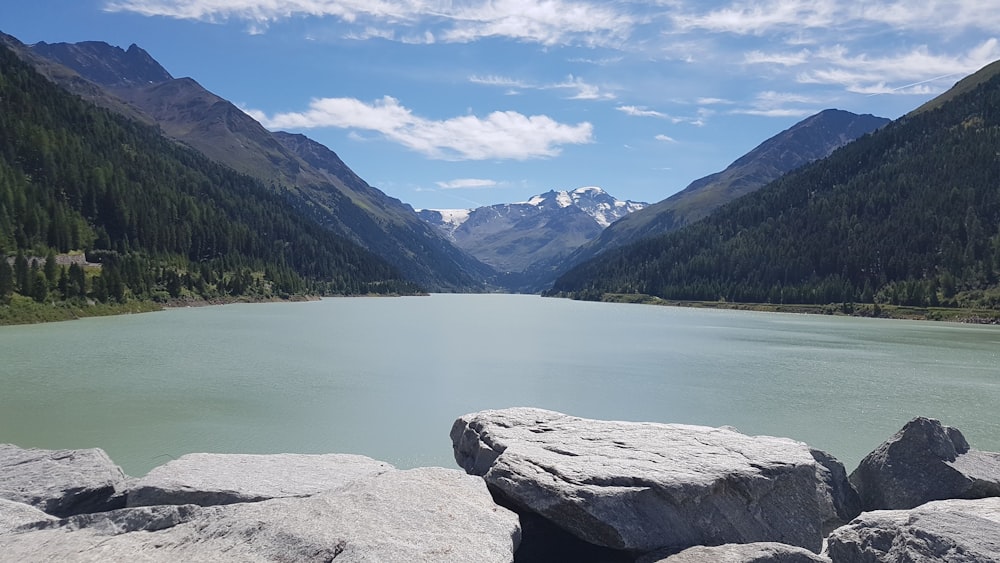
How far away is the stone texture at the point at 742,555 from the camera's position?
862 centimetres

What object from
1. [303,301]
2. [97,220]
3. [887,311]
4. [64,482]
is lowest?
[303,301]

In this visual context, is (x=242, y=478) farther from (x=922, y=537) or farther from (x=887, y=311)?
(x=887, y=311)

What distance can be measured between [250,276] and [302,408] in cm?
14273

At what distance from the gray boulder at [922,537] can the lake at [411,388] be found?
11577 mm

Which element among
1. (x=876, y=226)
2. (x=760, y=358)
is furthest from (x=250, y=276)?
(x=876, y=226)

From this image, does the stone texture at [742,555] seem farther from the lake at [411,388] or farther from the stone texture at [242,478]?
the lake at [411,388]

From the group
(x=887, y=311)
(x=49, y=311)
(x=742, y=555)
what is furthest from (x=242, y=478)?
(x=887, y=311)

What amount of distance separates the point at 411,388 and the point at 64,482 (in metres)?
23.5

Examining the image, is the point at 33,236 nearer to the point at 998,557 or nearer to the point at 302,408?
the point at 302,408

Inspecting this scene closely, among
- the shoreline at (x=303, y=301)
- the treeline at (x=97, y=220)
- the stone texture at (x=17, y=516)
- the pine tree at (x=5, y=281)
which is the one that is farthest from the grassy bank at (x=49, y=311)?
the stone texture at (x=17, y=516)

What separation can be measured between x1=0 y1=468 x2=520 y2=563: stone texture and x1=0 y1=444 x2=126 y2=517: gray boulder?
6.69 ft

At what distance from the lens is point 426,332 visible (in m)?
74.5

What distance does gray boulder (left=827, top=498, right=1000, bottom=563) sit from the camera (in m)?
8.18

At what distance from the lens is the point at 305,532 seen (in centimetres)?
776
